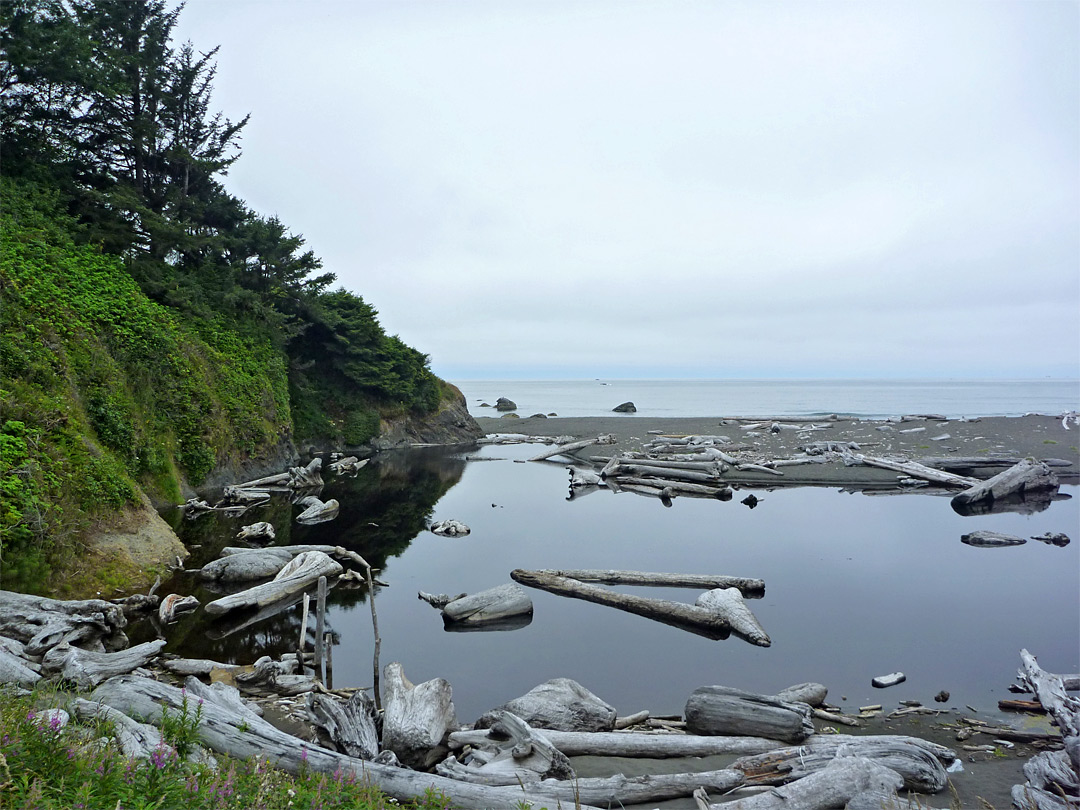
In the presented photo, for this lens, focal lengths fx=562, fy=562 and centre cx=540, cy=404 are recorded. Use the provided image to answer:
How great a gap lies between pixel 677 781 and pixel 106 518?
13124 millimetres

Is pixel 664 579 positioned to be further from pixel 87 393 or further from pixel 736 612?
pixel 87 393

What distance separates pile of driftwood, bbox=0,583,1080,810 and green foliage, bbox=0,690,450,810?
89 centimetres

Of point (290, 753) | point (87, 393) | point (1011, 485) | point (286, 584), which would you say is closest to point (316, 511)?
point (286, 584)

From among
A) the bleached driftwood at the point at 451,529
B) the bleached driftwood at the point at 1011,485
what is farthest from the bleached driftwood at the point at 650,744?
the bleached driftwood at the point at 1011,485

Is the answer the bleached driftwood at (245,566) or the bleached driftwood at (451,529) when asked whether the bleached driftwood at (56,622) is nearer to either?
the bleached driftwood at (245,566)

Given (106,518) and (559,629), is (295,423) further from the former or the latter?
(559,629)

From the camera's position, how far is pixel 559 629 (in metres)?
12.1

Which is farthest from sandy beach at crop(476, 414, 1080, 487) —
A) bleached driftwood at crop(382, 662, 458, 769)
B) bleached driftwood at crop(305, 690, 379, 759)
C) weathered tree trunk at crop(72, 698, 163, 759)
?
weathered tree trunk at crop(72, 698, 163, 759)

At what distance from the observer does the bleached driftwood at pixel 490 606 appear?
12305mm

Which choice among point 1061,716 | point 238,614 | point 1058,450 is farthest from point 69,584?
point 1058,450

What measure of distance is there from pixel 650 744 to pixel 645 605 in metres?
5.94

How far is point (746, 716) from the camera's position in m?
7.33

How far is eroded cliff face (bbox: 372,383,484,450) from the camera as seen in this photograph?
137 feet

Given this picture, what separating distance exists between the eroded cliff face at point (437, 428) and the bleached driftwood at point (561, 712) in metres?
33.7
